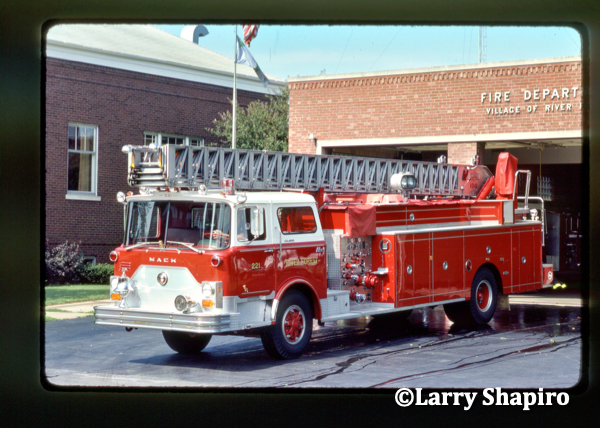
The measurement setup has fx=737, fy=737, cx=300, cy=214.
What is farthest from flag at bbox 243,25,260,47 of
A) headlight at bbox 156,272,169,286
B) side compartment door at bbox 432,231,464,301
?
headlight at bbox 156,272,169,286

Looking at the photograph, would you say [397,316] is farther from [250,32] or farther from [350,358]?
[250,32]

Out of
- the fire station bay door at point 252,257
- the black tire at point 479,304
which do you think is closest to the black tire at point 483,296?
the black tire at point 479,304

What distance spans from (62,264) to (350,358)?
12283 millimetres

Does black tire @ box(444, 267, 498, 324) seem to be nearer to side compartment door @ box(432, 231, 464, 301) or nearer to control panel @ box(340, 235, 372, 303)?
side compartment door @ box(432, 231, 464, 301)

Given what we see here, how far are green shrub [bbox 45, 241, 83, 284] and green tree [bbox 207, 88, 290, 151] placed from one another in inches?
284

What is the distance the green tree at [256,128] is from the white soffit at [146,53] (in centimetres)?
142

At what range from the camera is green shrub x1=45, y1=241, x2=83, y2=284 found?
20266 mm

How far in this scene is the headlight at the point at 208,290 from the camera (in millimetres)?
9312

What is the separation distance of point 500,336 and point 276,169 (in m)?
4.76

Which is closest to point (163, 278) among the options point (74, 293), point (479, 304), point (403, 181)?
point (403, 181)

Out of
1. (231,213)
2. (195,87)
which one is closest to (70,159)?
(195,87)

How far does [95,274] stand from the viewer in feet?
68.9

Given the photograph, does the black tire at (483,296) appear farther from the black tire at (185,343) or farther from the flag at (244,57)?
the flag at (244,57)

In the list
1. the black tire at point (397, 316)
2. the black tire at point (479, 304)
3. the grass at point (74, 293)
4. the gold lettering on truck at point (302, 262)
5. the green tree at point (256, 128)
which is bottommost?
the black tire at point (397, 316)
